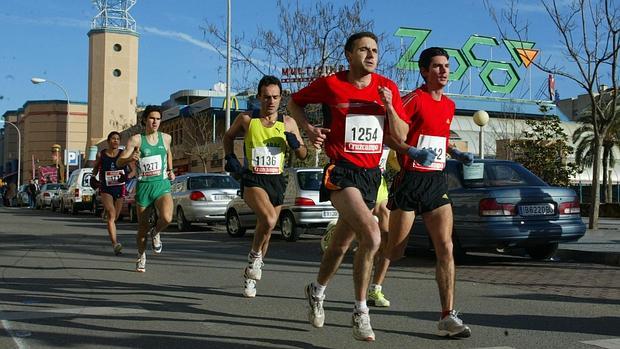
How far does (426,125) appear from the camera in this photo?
227 inches

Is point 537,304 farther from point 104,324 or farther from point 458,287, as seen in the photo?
point 104,324

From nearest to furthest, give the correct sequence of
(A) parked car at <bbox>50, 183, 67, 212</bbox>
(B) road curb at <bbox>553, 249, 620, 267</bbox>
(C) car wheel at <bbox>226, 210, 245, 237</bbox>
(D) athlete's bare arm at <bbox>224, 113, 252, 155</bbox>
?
(D) athlete's bare arm at <bbox>224, 113, 252, 155</bbox> → (B) road curb at <bbox>553, 249, 620, 267</bbox> → (C) car wheel at <bbox>226, 210, 245, 237</bbox> → (A) parked car at <bbox>50, 183, 67, 212</bbox>

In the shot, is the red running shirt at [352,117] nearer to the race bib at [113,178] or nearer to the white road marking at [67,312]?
the white road marking at [67,312]

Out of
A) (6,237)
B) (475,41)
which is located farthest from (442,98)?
(475,41)

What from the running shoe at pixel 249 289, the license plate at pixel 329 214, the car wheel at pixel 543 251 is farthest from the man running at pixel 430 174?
the license plate at pixel 329 214

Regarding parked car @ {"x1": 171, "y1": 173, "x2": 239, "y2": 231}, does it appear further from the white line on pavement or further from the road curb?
the white line on pavement

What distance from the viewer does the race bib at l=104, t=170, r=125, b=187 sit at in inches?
431

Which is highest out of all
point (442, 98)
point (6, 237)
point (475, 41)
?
point (475, 41)

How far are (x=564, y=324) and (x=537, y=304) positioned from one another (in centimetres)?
110

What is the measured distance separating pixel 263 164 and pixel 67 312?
86.9 inches

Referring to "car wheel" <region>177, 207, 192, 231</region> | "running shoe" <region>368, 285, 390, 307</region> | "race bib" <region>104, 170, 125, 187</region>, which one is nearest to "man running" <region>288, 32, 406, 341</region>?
"running shoe" <region>368, 285, 390, 307</region>

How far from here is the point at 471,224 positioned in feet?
34.3

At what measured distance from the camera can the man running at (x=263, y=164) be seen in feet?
24.3

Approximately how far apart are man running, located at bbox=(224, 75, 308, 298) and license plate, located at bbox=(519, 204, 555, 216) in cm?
420
